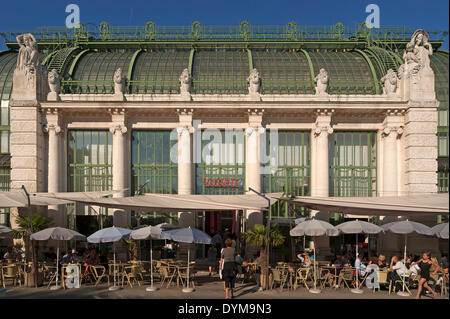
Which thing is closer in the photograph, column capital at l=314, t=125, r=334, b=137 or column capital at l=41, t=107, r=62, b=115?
column capital at l=41, t=107, r=62, b=115

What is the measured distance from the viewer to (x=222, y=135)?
30797mm

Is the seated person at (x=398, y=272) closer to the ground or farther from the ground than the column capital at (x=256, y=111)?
closer to the ground

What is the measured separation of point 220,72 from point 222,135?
15.3ft

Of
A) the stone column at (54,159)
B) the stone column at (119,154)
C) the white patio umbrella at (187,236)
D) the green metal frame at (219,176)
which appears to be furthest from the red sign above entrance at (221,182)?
the white patio umbrella at (187,236)

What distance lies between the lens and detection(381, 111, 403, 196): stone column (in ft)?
98.2

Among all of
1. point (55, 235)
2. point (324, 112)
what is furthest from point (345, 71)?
point (55, 235)

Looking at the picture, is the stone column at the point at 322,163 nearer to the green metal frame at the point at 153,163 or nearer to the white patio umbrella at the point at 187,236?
the green metal frame at the point at 153,163

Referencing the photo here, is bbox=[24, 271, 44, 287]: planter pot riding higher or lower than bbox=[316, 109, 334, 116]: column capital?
lower

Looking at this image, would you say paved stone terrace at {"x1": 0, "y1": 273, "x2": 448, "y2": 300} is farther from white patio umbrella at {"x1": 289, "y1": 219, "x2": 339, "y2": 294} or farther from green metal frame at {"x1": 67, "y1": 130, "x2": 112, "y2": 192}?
green metal frame at {"x1": 67, "y1": 130, "x2": 112, "y2": 192}

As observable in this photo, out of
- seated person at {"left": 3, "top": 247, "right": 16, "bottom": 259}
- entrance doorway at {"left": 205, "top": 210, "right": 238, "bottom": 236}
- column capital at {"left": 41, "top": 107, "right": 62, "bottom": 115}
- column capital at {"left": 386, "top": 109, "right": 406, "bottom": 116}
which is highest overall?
column capital at {"left": 41, "top": 107, "right": 62, "bottom": 115}

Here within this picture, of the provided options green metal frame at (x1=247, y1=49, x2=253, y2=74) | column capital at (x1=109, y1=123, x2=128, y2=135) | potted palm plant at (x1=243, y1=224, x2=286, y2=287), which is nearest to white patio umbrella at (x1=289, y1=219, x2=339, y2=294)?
potted palm plant at (x1=243, y1=224, x2=286, y2=287)

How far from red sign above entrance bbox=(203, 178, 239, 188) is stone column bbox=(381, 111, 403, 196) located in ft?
31.6

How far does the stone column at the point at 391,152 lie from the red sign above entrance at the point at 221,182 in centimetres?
963

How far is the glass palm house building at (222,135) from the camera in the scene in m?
29.5
